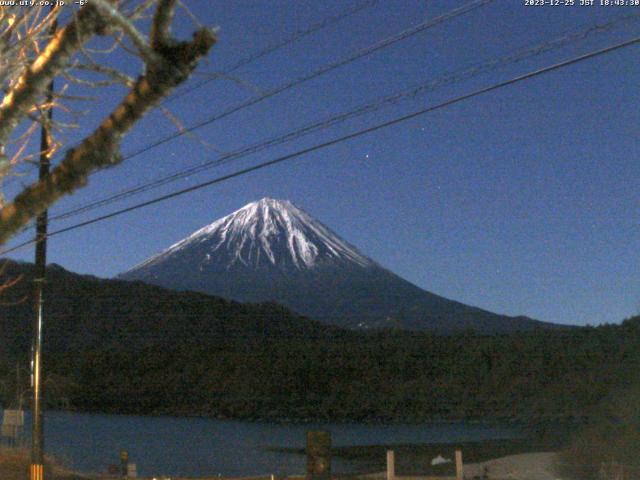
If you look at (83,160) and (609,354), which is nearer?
(83,160)

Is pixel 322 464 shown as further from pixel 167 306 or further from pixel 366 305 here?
pixel 366 305

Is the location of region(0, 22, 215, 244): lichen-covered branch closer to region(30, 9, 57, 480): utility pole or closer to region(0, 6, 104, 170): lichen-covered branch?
region(0, 6, 104, 170): lichen-covered branch

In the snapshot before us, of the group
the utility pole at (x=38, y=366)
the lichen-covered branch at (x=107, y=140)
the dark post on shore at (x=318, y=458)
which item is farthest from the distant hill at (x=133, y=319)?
the lichen-covered branch at (x=107, y=140)

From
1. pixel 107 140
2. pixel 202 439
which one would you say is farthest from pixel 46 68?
pixel 202 439

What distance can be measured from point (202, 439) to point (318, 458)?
42417 mm

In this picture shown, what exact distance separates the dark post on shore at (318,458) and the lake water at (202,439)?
22329 millimetres

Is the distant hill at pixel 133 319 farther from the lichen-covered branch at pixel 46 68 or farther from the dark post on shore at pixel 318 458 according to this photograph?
the lichen-covered branch at pixel 46 68

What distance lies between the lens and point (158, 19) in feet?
14.8

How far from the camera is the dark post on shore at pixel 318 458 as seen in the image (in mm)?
8477

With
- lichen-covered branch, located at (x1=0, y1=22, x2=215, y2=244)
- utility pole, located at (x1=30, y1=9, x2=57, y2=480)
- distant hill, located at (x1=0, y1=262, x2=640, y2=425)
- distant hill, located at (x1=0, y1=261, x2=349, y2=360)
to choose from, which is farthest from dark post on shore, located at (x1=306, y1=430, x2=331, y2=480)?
distant hill, located at (x1=0, y1=262, x2=640, y2=425)

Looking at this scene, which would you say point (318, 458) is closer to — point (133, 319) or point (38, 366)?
point (38, 366)

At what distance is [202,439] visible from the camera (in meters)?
49.7

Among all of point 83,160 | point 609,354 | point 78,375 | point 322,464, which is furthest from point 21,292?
point 83,160

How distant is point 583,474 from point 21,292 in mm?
31402
